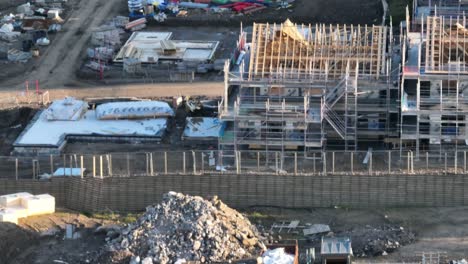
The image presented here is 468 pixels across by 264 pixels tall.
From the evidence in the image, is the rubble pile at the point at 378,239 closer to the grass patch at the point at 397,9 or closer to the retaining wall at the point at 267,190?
the retaining wall at the point at 267,190

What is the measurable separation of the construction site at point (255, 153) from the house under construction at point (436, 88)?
0.08m

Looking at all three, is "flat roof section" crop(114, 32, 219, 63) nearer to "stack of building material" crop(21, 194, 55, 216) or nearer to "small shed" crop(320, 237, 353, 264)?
"stack of building material" crop(21, 194, 55, 216)

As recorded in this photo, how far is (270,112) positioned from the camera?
77562mm

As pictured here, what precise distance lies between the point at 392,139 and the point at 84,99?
18.9 meters

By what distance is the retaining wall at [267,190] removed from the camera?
72.6 m

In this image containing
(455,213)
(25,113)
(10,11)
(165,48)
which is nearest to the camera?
(455,213)

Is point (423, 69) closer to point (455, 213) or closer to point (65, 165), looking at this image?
point (455, 213)

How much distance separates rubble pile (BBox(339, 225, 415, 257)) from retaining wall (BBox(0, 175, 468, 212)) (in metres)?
3.08

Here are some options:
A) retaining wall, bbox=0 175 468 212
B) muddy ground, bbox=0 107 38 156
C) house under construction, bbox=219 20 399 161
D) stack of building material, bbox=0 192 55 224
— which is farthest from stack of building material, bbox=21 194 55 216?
muddy ground, bbox=0 107 38 156

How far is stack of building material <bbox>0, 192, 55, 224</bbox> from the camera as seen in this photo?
230 ft

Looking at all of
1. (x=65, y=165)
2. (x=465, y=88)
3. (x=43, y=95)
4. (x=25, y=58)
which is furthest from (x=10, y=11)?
(x=465, y=88)

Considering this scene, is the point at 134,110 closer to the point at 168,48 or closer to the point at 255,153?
the point at 255,153

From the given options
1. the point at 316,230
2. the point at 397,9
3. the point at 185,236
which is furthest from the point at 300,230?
the point at 397,9

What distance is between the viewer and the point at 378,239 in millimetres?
68000
